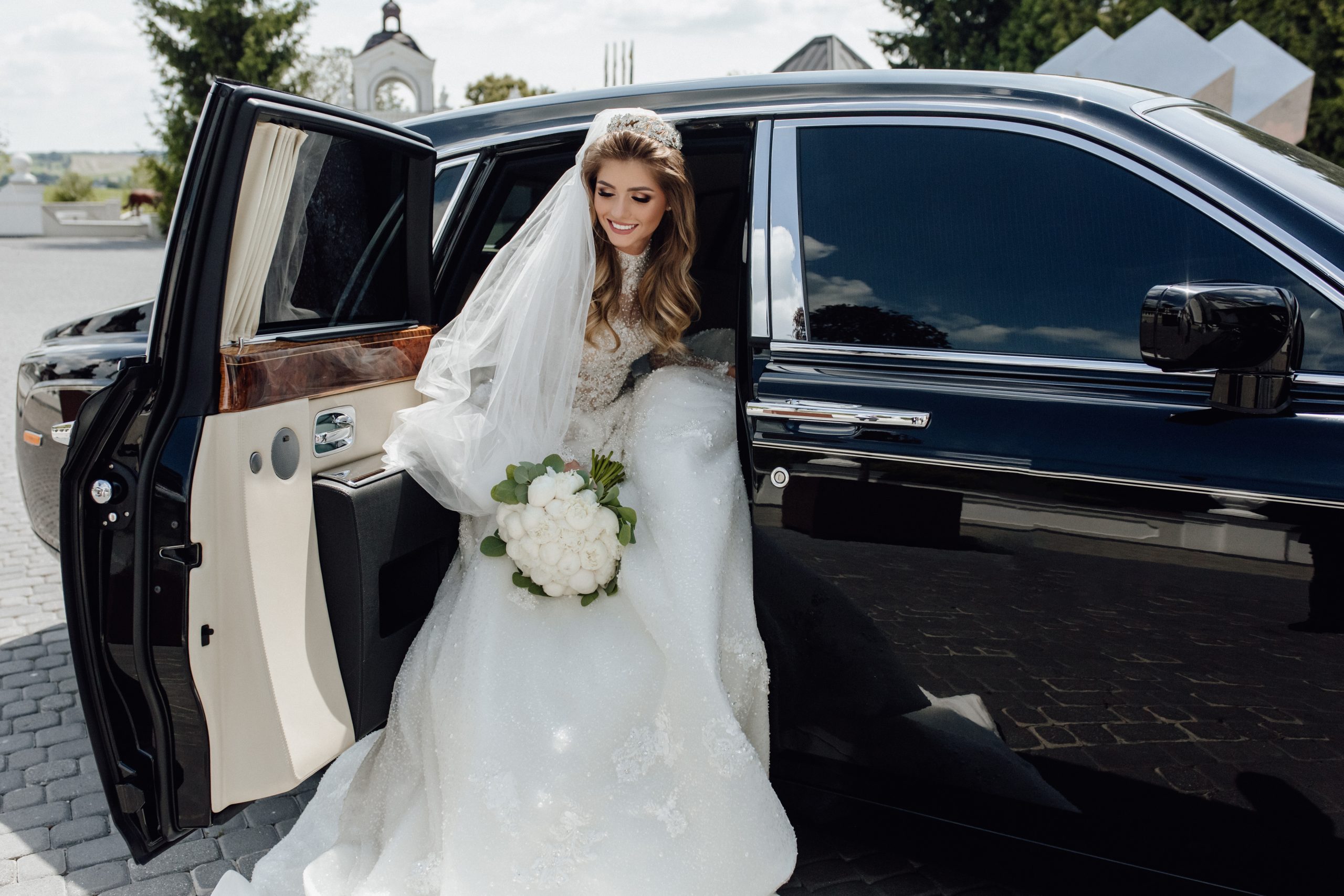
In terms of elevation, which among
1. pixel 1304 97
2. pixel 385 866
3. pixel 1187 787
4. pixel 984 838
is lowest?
pixel 385 866

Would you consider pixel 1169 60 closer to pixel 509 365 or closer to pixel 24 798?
pixel 509 365

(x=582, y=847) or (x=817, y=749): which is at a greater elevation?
(x=817, y=749)

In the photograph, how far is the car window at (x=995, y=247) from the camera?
1.77 metres

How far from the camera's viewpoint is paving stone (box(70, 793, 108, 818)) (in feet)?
8.31

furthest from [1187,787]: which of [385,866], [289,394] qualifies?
[289,394]

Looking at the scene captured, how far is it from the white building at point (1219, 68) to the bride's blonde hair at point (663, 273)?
27.0 feet

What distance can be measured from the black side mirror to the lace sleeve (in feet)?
3.65

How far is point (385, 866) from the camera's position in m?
2.00

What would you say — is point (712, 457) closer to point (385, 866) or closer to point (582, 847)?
point (582, 847)

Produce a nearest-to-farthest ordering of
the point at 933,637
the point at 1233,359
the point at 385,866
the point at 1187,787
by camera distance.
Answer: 1. the point at 1233,359
2. the point at 1187,787
3. the point at 933,637
4. the point at 385,866

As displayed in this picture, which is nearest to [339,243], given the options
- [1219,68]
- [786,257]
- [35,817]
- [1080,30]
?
[786,257]

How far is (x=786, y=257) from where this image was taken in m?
2.06

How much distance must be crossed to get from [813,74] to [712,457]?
3.19 feet

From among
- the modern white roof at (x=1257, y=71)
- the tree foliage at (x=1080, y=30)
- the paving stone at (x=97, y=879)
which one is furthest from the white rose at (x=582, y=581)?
the modern white roof at (x=1257, y=71)
